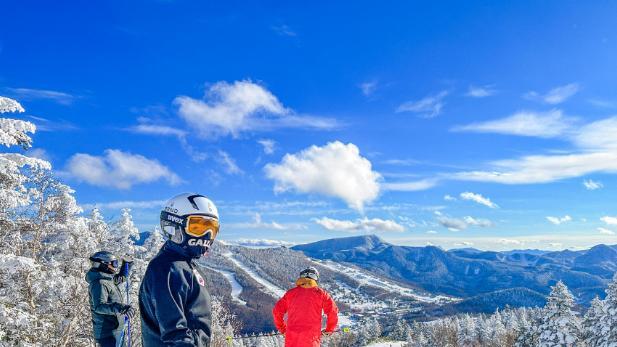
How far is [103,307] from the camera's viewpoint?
8.15 meters

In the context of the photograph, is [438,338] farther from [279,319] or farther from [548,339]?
[279,319]

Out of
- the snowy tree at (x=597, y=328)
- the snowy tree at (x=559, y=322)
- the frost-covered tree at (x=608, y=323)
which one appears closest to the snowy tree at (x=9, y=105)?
the frost-covered tree at (x=608, y=323)

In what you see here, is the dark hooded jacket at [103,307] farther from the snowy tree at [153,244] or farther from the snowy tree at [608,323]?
Answer: the snowy tree at [608,323]

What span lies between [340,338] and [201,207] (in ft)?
408

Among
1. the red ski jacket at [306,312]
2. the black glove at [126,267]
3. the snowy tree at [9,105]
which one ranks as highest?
the snowy tree at [9,105]

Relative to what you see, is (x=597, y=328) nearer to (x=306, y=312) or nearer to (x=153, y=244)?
(x=306, y=312)

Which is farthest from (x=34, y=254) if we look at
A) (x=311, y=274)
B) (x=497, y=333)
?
(x=497, y=333)

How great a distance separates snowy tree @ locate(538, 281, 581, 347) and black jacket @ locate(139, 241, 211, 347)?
3366 cm

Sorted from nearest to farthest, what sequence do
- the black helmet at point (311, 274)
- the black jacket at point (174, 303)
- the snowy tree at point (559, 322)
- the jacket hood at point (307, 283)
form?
the black jacket at point (174, 303)
the jacket hood at point (307, 283)
the black helmet at point (311, 274)
the snowy tree at point (559, 322)

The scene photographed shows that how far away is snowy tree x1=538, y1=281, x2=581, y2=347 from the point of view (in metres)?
31.1

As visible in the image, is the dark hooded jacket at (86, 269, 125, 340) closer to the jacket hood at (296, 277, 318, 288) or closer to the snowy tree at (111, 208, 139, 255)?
the jacket hood at (296, 277, 318, 288)

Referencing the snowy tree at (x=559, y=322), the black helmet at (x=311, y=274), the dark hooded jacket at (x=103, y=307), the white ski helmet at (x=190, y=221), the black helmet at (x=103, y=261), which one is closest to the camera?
the white ski helmet at (x=190, y=221)

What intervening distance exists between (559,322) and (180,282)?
34925 mm

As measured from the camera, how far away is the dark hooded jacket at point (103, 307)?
26.7ft
